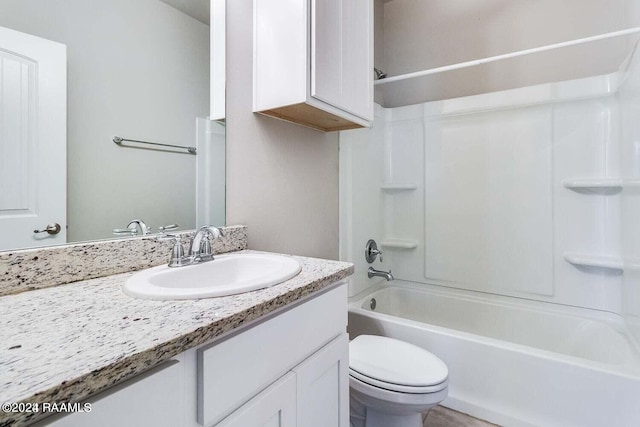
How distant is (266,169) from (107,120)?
60 centimetres

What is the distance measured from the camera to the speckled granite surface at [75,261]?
2.26ft

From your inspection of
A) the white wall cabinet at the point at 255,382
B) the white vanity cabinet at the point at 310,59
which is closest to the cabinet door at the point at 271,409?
the white wall cabinet at the point at 255,382

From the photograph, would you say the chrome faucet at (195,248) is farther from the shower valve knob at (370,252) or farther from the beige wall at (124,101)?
the shower valve knob at (370,252)

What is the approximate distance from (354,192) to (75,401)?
169 centimetres

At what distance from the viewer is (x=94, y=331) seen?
1.61 ft

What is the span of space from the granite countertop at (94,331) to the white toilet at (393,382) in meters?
0.61

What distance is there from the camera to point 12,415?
1.04ft

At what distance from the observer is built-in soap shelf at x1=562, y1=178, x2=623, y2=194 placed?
1.64 meters

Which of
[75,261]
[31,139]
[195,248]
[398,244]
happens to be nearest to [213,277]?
[195,248]

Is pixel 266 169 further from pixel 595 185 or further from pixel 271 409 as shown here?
pixel 595 185

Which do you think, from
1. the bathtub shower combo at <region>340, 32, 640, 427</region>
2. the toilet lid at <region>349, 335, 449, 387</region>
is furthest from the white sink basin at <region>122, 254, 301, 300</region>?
the bathtub shower combo at <region>340, 32, 640, 427</region>

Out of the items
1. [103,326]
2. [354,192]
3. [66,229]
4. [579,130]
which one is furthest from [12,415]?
[579,130]

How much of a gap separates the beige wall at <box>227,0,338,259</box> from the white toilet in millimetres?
569

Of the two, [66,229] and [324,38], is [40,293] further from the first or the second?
[324,38]
